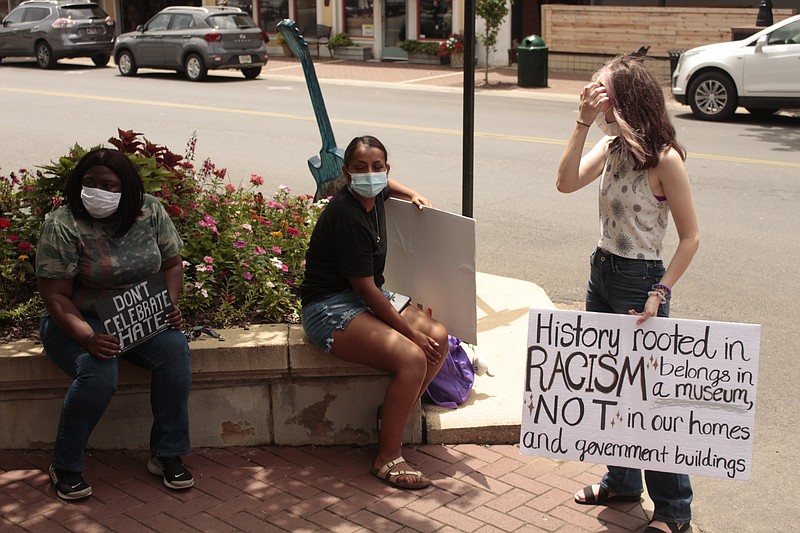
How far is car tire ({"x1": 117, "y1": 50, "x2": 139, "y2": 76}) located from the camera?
24.7m

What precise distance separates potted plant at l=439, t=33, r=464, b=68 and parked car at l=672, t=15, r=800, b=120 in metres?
9.52

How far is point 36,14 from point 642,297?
88.8ft

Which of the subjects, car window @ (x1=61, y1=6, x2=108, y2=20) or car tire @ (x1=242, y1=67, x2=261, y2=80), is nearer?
car tire @ (x1=242, y1=67, x2=261, y2=80)

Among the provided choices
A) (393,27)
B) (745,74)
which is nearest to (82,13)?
(393,27)

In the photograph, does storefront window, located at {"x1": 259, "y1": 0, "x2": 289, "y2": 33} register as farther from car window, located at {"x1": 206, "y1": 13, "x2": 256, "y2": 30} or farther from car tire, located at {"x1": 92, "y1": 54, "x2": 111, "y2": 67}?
car window, located at {"x1": 206, "y1": 13, "x2": 256, "y2": 30}

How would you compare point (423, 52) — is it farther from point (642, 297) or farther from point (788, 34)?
point (642, 297)

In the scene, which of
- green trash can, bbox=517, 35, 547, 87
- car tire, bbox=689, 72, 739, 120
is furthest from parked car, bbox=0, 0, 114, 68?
car tire, bbox=689, 72, 739, 120

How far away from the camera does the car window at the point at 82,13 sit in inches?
1073

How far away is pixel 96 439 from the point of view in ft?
15.6

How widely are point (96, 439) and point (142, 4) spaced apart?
32086mm

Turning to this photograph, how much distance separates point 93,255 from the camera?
4.33 m

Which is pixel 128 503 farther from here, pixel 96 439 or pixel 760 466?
pixel 760 466

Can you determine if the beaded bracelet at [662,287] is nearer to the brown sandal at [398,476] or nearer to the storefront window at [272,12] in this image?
the brown sandal at [398,476]

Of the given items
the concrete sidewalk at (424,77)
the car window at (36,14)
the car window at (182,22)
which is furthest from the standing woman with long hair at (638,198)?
the car window at (36,14)
